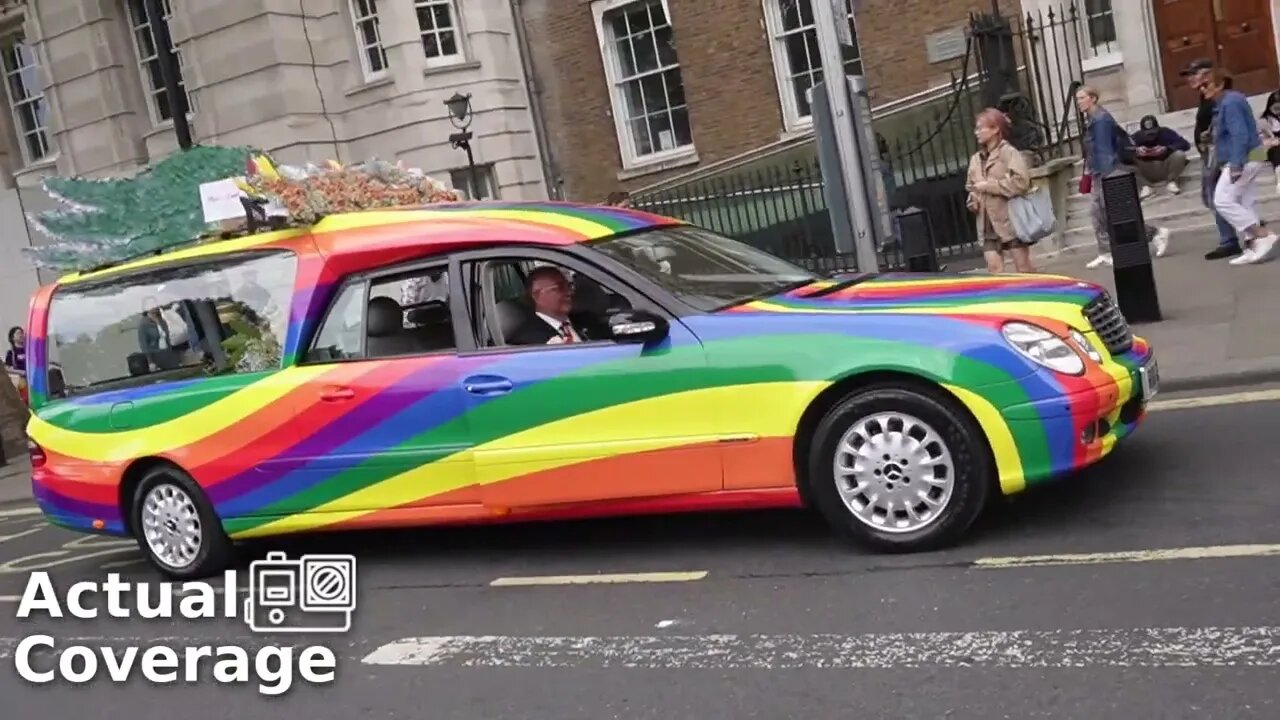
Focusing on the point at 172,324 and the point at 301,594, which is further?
the point at 172,324

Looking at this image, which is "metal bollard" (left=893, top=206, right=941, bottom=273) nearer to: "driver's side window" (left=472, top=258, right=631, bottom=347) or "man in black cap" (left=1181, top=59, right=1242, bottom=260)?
"man in black cap" (left=1181, top=59, right=1242, bottom=260)

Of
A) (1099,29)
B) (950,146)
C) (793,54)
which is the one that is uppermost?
(793,54)

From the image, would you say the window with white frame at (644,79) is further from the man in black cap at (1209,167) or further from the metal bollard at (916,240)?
the metal bollard at (916,240)

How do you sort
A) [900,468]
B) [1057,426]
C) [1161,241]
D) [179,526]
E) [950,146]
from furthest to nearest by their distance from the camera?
[950,146]
[1161,241]
[179,526]
[900,468]
[1057,426]

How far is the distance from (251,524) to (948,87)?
43.4 ft

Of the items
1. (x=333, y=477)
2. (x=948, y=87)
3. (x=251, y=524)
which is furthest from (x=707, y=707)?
(x=948, y=87)

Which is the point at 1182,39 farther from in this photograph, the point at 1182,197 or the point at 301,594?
the point at 301,594

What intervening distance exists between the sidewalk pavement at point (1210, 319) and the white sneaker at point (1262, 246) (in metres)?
0.09

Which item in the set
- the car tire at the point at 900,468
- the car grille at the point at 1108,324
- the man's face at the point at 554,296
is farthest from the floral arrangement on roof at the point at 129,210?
the car grille at the point at 1108,324

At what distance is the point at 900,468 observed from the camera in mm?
5234

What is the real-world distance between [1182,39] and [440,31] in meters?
11.3

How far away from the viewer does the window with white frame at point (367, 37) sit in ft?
→ 68.7

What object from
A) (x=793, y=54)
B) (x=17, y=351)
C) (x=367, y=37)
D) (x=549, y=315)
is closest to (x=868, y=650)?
(x=549, y=315)

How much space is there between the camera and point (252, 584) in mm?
7102
